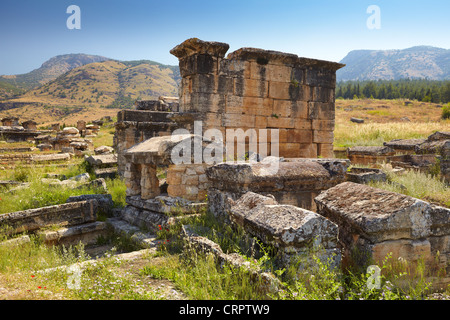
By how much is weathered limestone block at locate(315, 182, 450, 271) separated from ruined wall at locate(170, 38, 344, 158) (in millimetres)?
6403

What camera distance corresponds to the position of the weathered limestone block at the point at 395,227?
2.77 metres

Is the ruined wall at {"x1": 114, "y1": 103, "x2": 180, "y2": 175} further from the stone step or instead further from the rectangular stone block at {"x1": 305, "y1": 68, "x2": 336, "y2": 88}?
the rectangular stone block at {"x1": 305, "y1": 68, "x2": 336, "y2": 88}

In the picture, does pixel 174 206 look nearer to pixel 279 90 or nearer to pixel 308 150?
pixel 279 90

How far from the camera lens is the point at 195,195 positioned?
5.68m

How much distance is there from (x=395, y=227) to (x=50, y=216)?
5.87m

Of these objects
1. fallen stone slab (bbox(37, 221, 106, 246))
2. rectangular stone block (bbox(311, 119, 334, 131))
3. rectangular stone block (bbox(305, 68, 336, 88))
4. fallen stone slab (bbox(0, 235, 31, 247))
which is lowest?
fallen stone slab (bbox(37, 221, 106, 246))

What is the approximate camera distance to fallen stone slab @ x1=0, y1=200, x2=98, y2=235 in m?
5.41

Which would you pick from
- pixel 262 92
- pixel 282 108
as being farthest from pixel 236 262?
pixel 282 108

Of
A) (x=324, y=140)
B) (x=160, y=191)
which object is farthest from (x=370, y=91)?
Result: (x=160, y=191)

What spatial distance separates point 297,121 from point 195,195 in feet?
19.7

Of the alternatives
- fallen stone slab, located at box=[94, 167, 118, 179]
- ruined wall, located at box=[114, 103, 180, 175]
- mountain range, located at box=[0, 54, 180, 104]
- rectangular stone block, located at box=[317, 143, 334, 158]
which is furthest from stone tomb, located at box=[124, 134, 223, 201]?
mountain range, located at box=[0, 54, 180, 104]

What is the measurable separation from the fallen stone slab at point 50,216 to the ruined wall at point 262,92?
399cm

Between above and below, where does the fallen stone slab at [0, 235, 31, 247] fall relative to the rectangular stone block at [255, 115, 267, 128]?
below
